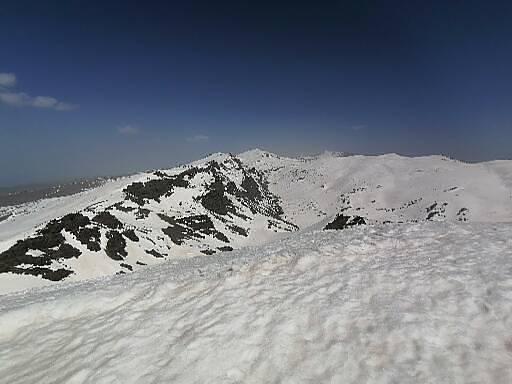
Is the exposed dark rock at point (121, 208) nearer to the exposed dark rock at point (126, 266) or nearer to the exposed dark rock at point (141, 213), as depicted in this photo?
the exposed dark rock at point (141, 213)

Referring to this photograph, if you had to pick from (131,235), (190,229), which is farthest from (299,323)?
(190,229)

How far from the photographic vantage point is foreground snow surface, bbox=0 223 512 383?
23.2 feet

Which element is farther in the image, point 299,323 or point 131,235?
point 131,235

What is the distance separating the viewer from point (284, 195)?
578 ft

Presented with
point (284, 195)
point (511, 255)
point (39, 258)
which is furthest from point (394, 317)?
point (284, 195)

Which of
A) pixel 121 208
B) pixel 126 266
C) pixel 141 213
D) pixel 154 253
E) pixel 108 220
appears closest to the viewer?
pixel 126 266

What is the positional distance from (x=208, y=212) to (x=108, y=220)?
106ft

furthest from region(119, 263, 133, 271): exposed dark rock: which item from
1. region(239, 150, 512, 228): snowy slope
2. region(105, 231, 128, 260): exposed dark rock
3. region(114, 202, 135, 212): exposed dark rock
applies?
region(239, 150, 512, 228): snowy slope

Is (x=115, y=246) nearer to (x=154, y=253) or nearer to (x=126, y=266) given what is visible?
(x=126, y=266)

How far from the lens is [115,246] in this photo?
43469 mm

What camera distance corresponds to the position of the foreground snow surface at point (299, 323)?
7066 millimetres

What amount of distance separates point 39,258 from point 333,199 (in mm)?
→ 126634

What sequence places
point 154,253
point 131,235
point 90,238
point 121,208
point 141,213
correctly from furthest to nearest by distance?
point 141,213
point 121,208
point 131,235
point 154,253
point 90,238

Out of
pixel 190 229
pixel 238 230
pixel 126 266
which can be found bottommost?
pixel 238 230
